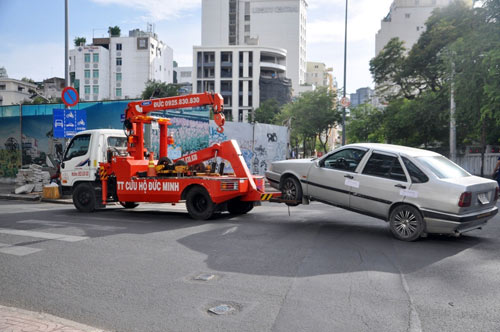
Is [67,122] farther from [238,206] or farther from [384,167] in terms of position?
[384,167]

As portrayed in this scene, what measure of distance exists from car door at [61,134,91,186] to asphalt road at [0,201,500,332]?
293cm

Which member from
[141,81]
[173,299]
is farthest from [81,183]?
[141,81]

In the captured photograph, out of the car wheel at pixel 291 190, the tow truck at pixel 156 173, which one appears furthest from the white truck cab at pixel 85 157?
the car wheel at pixel 291 190

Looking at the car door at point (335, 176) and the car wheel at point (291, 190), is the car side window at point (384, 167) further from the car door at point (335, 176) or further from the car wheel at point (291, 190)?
the car wheel at point (291, 190)

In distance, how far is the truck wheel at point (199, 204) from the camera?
1058 cm

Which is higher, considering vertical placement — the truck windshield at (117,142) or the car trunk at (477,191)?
the truck windshield at (117,142)

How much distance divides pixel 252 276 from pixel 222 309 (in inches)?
47.1

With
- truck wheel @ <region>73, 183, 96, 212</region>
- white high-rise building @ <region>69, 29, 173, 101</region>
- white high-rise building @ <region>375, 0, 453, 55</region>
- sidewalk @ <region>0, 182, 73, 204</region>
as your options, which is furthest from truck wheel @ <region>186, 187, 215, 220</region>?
white high-rise building @ <region>69, 29, 173, 101</region>

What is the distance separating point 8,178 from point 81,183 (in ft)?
38.5

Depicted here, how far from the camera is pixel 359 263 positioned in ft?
21.7

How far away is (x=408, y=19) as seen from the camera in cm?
9056

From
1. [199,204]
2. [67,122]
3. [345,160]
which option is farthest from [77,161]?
[345,160]

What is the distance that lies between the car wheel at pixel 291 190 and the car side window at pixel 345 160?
0.88 m

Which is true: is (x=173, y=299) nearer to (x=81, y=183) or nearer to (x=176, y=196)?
(x=176, y=196)
